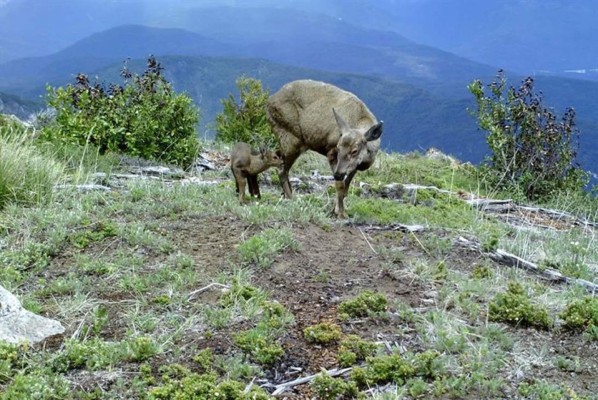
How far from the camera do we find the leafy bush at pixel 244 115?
63.2 feet

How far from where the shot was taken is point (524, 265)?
23.5 ft

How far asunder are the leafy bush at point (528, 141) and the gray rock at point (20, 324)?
12.8 metres

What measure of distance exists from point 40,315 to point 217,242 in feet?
6.67

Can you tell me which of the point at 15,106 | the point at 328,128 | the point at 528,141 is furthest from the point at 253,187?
the point at 15,106

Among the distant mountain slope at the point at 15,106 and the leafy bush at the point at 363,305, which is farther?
the distant mountain slope at the point at 15,106

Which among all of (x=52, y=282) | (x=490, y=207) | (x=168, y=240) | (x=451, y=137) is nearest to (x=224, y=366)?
(x=52, y=282)

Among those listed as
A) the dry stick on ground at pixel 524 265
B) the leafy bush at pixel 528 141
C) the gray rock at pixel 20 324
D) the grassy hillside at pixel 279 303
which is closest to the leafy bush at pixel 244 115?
the leafy bush at pixel 528 141

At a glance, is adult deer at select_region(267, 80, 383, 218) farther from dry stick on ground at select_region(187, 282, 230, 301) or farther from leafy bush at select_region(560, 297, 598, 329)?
leafy bush at select_region(560, 297, 598, 329)

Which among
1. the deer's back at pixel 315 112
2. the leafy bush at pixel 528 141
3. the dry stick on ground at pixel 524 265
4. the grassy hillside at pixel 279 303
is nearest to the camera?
the grassy hillside at pixel 279 303

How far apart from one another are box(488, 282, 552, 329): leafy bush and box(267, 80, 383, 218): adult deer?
3.15m

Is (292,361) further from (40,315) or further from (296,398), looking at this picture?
(40,315)

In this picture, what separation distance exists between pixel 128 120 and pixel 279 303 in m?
9.08

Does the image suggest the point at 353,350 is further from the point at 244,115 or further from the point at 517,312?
the point at 244,115

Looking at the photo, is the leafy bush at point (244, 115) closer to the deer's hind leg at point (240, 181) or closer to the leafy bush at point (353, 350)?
the deer's hind leg at point (240, 181)
